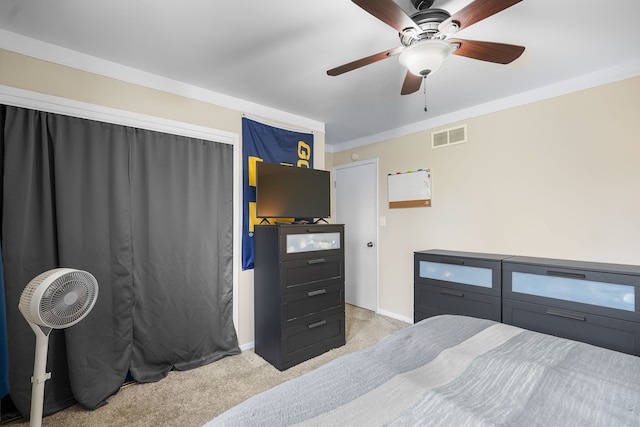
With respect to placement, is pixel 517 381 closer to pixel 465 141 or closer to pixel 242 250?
pixel 242 250

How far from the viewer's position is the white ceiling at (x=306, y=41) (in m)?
1.67

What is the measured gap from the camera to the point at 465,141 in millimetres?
3166

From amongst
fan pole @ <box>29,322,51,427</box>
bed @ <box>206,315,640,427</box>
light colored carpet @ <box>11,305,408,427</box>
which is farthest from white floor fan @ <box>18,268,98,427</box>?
bed @ <box>206,315,640,427</box>

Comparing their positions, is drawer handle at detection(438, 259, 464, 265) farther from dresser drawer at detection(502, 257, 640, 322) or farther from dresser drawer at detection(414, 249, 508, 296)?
dresser drawer at detection(502, 257, 640, 322)

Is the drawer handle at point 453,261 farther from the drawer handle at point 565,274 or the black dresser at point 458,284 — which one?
the drawer handle at point 565,274

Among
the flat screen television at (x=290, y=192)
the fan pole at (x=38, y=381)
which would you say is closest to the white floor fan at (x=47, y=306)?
the fan pole at (x=38, y=381)

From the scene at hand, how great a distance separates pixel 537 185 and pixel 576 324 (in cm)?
122

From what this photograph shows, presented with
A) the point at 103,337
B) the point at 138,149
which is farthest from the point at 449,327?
the point at 138,149

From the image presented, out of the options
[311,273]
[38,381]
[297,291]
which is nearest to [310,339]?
[297,291]

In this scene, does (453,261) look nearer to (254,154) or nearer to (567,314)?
(567,314)

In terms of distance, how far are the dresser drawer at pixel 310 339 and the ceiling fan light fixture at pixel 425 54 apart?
219 centimetres

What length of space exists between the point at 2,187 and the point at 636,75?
4.49m

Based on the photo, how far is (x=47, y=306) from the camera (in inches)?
54.7

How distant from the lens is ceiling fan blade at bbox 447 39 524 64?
1.51 metres
